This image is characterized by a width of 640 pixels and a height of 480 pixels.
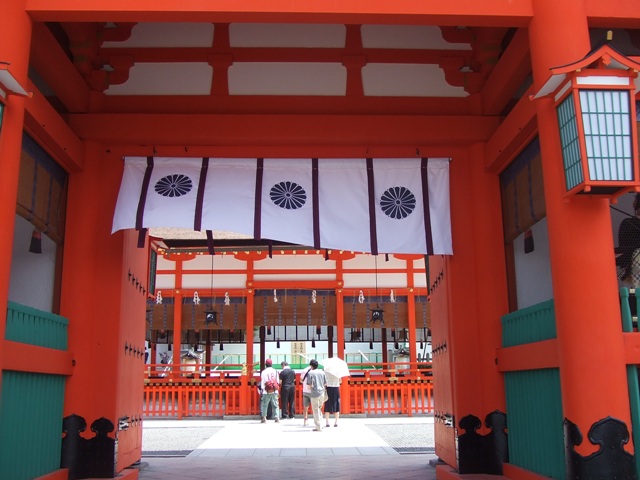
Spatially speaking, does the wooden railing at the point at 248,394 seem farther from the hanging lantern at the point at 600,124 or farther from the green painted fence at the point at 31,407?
the hanging lantern at the point at 600,124

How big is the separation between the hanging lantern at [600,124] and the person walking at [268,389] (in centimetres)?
971

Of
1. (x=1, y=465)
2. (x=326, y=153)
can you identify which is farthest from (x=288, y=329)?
(x=1, y=465)

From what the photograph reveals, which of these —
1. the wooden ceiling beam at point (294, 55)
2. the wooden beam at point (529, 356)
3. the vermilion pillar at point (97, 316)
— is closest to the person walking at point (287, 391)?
the vermilion pillar at point (97, 316)

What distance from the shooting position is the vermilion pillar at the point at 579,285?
3938 millimetres

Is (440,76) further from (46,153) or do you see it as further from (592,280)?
(46,153)

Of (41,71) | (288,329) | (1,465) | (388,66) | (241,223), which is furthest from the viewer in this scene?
(288,329)

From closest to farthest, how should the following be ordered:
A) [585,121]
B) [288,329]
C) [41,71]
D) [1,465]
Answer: [585,121], [1,465], [41,71], [288,329]

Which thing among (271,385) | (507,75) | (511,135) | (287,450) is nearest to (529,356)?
(511,135)

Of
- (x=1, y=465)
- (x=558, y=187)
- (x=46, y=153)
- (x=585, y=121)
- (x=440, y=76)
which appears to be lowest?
(x=1, y=465)

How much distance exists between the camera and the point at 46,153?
564cm

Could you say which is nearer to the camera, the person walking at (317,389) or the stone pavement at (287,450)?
the stone pavement at (287,450)

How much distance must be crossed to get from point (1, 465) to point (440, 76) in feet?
16.9

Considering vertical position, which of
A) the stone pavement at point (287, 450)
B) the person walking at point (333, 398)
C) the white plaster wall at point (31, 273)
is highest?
the white plaster wall at point (31, 273)

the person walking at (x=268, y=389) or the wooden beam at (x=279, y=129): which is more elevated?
the wooden beam at (x=279, y=129)
